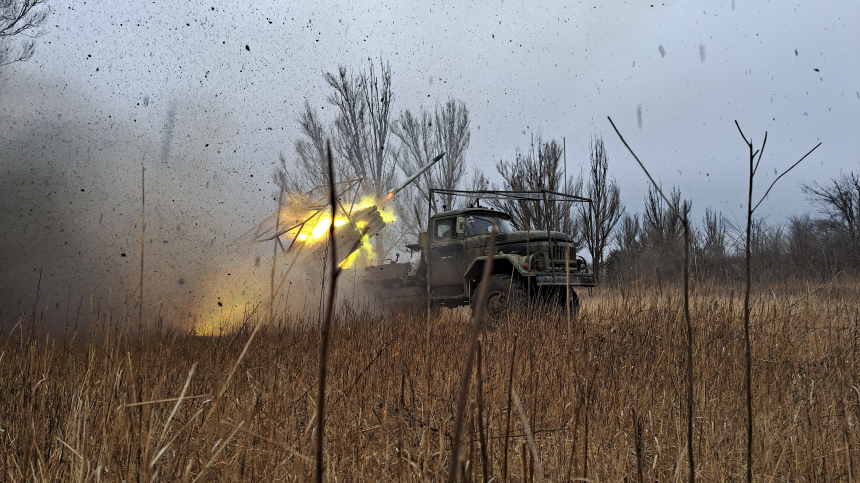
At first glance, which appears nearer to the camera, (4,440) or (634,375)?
(4,440)

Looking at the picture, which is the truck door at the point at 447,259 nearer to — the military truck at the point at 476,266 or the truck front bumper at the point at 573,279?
the military truck at the point at 476,266

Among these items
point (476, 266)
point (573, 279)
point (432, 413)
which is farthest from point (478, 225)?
point (432, 413)

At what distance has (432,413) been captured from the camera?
2680 millimetres

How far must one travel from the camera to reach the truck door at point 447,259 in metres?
8.03

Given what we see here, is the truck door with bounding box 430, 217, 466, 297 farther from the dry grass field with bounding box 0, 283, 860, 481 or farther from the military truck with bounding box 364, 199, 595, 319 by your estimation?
the dry grass field with bounding box 0, 283, 860, 481

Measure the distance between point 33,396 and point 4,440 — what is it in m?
0.21

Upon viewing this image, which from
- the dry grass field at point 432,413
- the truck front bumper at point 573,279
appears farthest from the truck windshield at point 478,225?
the dry grass field at point 432,413

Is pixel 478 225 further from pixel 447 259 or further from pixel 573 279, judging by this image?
pixel 573 279

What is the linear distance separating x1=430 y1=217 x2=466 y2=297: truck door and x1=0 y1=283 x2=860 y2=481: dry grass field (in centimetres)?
373

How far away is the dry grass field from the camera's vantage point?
5.58 feet

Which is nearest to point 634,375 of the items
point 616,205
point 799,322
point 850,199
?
point 799,322

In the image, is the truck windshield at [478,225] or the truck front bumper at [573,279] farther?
the truck windshield at [478,225]

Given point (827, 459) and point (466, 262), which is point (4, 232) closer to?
point (466, 262)

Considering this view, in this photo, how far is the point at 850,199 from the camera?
61.5 ft
